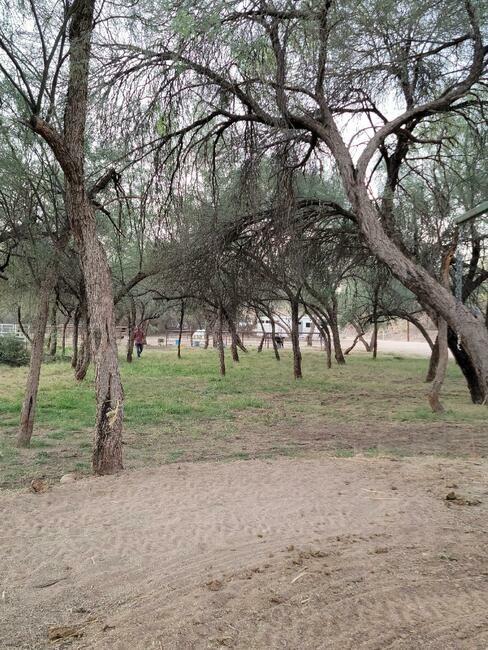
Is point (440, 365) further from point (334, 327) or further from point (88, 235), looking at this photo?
point (334, 327)

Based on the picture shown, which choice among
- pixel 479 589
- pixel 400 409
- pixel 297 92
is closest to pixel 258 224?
pixel 297 92

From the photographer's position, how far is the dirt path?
2756mm

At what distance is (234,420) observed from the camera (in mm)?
11141

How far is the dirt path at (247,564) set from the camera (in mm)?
2756

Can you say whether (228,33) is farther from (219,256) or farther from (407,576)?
(407,576)

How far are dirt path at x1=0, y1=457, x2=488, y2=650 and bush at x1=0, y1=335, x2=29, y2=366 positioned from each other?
2045 centimetres

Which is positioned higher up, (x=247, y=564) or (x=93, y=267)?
(x=93, y=267)

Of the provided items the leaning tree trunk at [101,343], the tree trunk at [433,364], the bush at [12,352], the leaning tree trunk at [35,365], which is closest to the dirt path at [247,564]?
the leaning tree trunk at [101,343]

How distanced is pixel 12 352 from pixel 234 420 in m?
16.8

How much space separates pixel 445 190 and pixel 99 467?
28.7 feet

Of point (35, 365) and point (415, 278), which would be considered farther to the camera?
point (35, 365)

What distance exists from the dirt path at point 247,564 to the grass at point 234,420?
1.97 m

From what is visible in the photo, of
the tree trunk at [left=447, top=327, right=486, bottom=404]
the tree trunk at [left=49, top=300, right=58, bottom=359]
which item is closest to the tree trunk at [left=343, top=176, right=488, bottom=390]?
the tree trunk at [left=447, top=327, right=486, bottom=404]

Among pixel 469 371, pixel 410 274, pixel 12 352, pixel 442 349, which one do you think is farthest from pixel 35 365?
pixel 12 352
